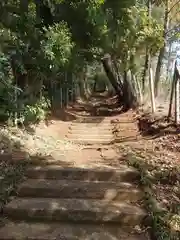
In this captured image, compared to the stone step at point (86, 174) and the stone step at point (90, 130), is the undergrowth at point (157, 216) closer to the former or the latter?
the stone step at point (86, 174)

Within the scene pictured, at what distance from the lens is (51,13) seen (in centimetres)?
957

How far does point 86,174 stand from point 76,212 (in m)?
0.96

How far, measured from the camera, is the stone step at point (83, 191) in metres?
4.34

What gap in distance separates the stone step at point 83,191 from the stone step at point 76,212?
0.21m

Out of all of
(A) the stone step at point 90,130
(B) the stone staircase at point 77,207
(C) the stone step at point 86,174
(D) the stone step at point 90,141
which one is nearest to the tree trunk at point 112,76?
(A) the stone step at point 90,130

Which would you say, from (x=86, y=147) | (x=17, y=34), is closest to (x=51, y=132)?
(x=86, y=147)

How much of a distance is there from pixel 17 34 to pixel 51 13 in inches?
80.8

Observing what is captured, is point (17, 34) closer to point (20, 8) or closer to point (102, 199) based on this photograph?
point (20, 8)

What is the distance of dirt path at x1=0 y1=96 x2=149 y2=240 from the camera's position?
3734 millimetres

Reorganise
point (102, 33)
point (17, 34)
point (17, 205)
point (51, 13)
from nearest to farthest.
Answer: point (17, 205), point (17, 34), point (51, 13), point (102, 33)

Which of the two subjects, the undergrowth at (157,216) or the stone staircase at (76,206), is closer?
the undergrowth at (157,216)

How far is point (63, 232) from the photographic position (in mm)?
3709

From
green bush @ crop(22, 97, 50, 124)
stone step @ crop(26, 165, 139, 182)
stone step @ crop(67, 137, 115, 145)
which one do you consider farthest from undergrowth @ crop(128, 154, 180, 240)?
green bush @ crop(22, 97, 50, 124)

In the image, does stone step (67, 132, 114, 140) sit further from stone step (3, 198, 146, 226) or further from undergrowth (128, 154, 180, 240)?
stone step (3, 198, 146, 226)
